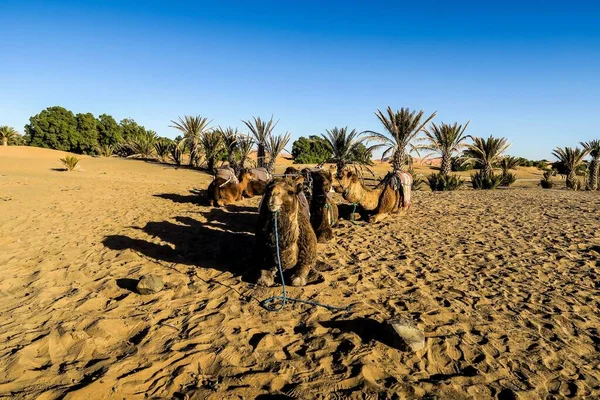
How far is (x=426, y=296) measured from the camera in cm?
486

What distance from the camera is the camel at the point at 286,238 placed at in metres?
4.96

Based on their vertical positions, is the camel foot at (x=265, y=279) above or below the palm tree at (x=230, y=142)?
below

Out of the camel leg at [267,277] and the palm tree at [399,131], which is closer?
the camel leg at [267,277]

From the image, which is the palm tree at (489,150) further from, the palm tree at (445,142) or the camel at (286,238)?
the camel at (286,238)

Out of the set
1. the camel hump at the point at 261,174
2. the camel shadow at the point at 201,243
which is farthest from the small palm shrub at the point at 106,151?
the camel shadow at the point at 201,243

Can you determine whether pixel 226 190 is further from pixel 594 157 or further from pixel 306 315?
pixel 594 157

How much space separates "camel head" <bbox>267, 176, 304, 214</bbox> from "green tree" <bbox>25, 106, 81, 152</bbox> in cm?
5016

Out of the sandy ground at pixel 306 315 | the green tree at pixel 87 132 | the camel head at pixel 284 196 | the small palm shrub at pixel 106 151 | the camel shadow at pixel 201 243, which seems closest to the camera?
the sandy ground at pixel 306 315

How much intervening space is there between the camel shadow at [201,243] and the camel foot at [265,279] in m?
0.34

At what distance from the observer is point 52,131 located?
4428 centimetres

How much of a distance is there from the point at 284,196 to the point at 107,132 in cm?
5078

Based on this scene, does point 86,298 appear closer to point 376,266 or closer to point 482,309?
point 376,266

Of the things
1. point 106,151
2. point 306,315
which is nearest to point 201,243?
point 306,315

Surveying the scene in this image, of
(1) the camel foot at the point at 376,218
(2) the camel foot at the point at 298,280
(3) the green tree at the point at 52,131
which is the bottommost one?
(2) the camel foot at the point at 298,280
